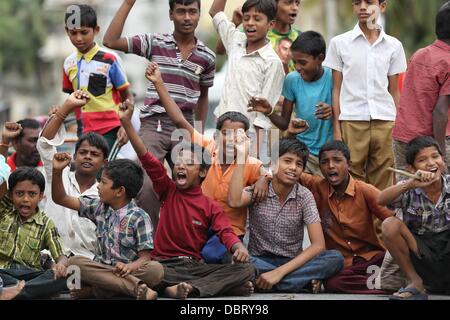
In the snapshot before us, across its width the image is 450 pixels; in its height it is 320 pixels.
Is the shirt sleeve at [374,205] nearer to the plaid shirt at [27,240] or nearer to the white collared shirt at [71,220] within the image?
the white collared shirt at [71,220]

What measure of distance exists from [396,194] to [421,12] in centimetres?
2023

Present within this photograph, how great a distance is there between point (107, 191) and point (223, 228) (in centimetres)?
79

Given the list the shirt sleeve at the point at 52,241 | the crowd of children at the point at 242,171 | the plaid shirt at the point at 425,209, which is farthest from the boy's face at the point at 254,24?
the shirt sleeve at the point at 52,241

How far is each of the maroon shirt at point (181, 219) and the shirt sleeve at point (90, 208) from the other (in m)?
0.40

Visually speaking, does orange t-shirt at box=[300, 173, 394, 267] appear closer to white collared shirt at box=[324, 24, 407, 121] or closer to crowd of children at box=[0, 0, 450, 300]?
crowd of children at box=[0, 0, 450, 300]

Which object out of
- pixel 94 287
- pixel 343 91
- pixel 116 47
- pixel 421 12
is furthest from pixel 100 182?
pixel 421 12

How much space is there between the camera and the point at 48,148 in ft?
26.2

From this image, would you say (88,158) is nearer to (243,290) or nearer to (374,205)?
(243,290)

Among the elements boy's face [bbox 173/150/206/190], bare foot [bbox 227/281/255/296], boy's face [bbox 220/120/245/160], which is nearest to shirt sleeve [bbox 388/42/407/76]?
boy's face [bbox 220/120/245/160]

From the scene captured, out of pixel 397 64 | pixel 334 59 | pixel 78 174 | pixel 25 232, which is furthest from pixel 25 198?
pixel 397 64

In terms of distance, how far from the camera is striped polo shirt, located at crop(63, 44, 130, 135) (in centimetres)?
883

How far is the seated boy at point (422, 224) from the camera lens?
7324 millimetres
